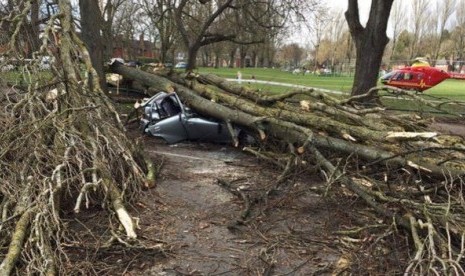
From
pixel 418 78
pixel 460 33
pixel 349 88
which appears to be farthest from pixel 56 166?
pixel 460 33

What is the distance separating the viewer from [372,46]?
596 inches

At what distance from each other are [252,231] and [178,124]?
17.0 feet

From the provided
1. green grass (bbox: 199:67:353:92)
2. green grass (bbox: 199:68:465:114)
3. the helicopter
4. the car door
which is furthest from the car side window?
the helicopter

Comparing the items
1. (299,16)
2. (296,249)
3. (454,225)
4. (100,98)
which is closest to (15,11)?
(100,98)

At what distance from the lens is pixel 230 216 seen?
609 cm

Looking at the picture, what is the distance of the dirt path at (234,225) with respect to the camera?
4805 mm

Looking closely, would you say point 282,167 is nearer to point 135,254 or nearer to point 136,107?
point 135,254

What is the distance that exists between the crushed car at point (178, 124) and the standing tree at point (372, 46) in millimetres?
6949

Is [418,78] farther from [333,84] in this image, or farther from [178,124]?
[178,124]

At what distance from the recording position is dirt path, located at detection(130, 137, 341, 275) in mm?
4805

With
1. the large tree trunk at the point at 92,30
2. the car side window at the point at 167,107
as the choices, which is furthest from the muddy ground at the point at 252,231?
the large tree trunk at the point at 92,30

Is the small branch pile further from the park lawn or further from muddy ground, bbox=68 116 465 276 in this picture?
the park lawn

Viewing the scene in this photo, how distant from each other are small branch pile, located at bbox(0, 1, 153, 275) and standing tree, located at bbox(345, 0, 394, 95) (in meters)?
9.89

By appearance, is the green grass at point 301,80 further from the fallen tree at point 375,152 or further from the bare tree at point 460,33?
the bare tree at point 460,33
